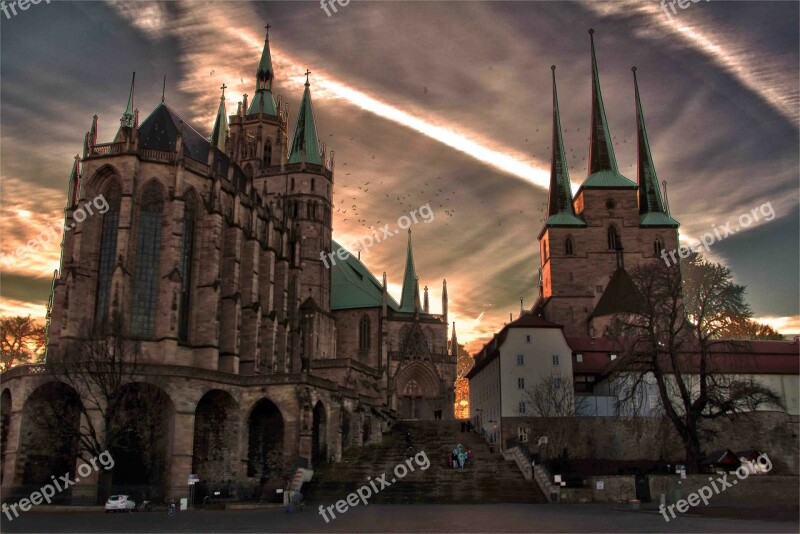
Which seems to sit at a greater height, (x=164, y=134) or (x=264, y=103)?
(x=264, y=103)

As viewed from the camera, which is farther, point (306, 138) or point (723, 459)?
point (306, 138)

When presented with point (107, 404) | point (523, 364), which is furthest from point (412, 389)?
point (107, 404)

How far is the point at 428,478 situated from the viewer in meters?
39.7

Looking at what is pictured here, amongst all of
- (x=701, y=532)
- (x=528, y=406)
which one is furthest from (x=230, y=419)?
(x=701, y=532)

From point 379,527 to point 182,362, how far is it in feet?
87.3

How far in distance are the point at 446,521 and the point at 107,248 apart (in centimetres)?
3067

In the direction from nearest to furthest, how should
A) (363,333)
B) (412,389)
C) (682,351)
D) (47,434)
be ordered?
(682,351) < (47,434) < (363,333) < (412,389)

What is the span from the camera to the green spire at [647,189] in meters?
73.8

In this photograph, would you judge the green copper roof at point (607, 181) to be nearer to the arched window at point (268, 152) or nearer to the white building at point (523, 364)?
the white building at point (523, 364)

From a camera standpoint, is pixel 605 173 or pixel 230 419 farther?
pixel 605 173

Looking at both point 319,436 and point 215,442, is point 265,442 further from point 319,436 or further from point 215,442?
point 319,436

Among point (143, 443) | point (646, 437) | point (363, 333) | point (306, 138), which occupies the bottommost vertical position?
point (143, 443)

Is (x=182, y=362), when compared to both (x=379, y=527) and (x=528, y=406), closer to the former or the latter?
(x=528, y=406)

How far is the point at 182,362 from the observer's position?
150ft
